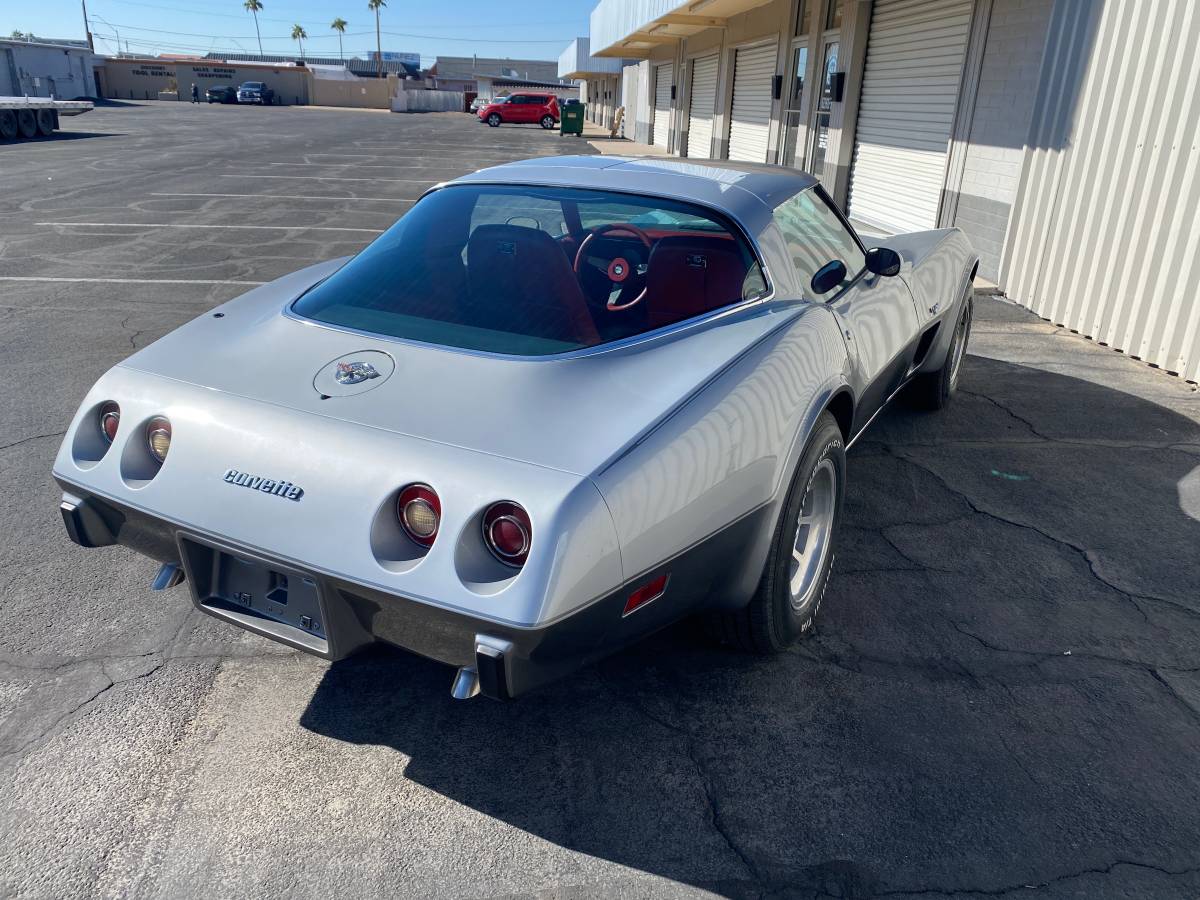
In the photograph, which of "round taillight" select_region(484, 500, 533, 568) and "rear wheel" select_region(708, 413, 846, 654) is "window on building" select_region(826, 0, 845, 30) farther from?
"round taillight" select_region(484, 500, 533, 568)

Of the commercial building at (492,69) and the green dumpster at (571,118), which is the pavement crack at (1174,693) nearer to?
the green dumpster at (571,118)

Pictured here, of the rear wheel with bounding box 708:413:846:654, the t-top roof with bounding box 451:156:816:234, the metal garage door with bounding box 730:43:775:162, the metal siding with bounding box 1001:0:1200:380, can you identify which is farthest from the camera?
the metal garage door with bounding box 730:43:775:162

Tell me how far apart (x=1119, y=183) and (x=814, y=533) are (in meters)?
5.24

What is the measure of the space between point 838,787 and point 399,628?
1.23 meters

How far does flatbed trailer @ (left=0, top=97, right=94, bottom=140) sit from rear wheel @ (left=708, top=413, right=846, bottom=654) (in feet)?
94.4

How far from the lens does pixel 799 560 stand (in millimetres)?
3049

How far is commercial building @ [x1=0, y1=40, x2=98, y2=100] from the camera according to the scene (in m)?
41.8

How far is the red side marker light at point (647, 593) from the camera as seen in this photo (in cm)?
210

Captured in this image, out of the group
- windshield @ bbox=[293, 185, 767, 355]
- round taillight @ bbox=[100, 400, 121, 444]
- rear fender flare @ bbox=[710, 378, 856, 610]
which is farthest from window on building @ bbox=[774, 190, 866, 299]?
round taillight @ bbox=[100, 400, 121, 444]

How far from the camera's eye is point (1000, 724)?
2.63m

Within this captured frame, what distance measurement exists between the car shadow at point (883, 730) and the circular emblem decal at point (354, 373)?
70cm

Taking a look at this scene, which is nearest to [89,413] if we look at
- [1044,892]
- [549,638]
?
[549,638]

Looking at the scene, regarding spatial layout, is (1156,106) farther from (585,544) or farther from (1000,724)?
(585,544)

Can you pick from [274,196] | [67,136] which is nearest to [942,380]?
[274,196]
